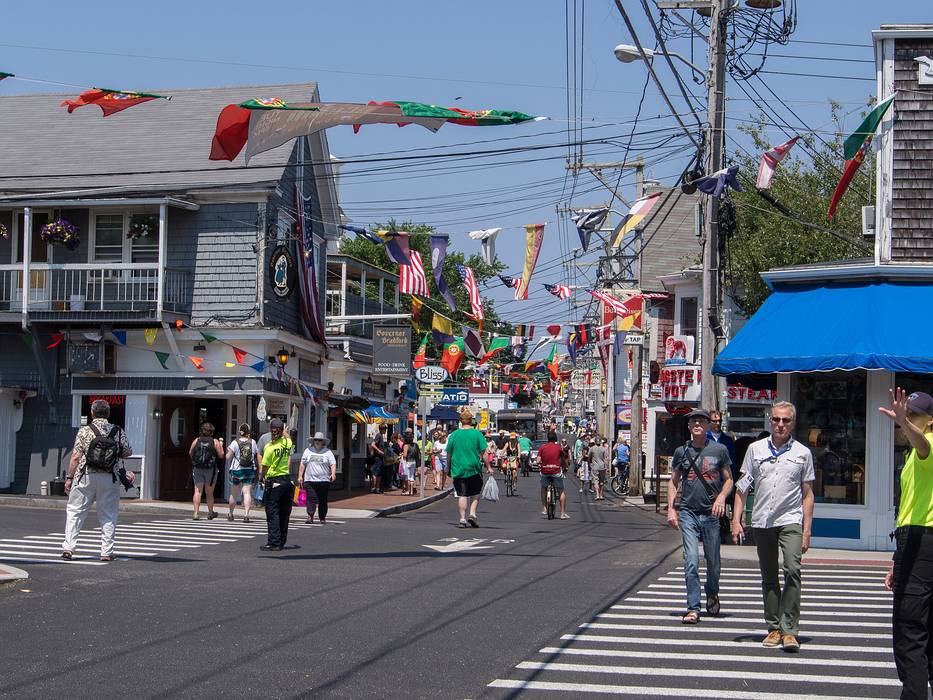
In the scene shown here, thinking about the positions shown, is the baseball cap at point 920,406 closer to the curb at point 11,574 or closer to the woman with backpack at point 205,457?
the curb at point 11,574

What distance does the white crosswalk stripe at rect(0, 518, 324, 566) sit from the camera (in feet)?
47.8

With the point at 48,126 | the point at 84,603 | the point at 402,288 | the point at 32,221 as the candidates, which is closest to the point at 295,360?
the point at 402,288

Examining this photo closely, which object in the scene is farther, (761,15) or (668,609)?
(761,15)

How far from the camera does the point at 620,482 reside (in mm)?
40688

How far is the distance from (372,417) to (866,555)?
2154 cm

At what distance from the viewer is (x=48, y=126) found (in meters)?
30.5

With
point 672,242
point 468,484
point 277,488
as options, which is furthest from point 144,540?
point 672,242

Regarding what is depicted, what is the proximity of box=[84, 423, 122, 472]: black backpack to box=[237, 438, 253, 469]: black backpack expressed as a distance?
7.18m

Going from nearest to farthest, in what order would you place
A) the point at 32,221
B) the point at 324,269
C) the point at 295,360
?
the point at 32,221 < the point at 295,360 < the point at 324,269

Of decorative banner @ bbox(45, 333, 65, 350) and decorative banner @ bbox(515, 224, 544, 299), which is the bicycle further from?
decorative banner @ bbox(45, 333, 65, 350)

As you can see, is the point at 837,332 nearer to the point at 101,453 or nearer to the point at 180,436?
the point at 101,453

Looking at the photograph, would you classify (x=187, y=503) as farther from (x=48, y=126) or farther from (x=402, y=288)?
(x=48, y=126)

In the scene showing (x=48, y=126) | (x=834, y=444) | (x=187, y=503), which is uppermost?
(x=48, y=126)

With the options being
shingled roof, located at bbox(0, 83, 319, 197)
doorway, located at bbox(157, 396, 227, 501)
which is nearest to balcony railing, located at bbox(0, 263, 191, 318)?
shingled roof, located at bbox(0, 83, 319, 197)
